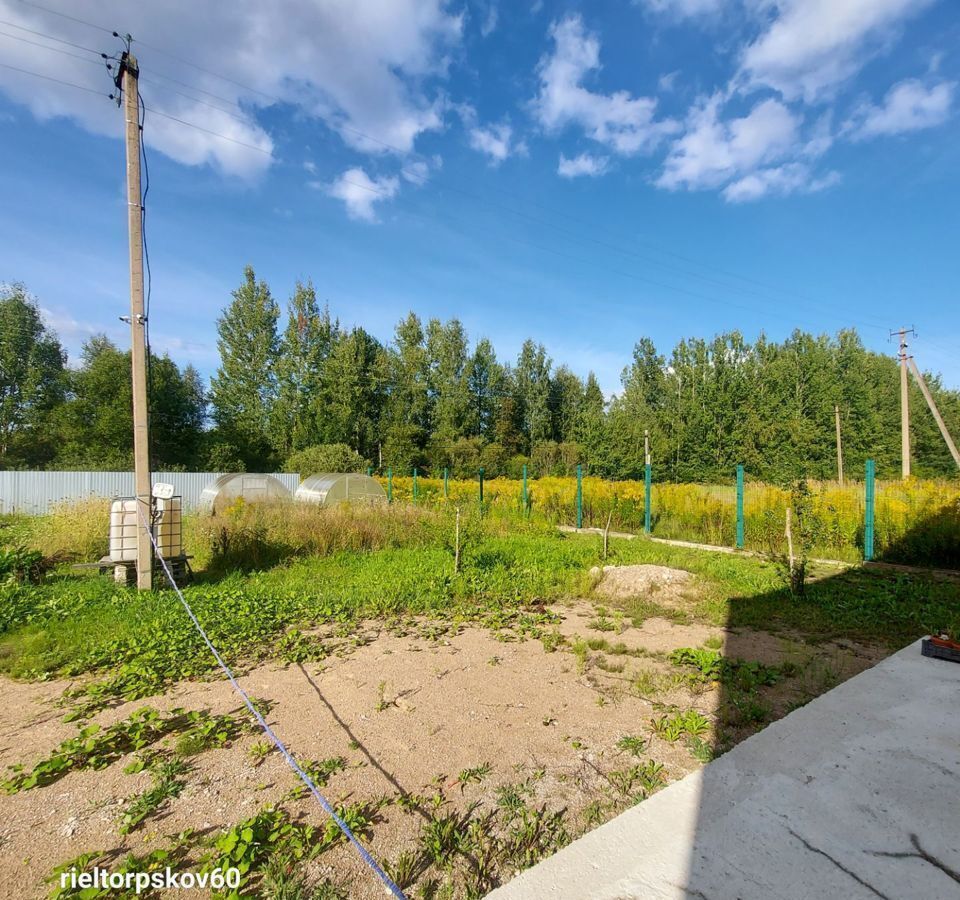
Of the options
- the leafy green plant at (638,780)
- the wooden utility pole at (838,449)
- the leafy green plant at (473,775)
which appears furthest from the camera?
the wooden utility pole at (838,449)

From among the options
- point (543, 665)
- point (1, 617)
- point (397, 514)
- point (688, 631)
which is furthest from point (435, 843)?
point (397, 514)

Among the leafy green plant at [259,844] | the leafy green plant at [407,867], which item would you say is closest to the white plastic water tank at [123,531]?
the leafy green plant at [259,844]

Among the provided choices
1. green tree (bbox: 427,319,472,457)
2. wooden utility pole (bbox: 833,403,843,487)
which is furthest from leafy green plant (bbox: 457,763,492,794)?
wooden utility pole (bbox: 833,403,843,487)

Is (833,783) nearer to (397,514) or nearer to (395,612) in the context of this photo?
(395,612)

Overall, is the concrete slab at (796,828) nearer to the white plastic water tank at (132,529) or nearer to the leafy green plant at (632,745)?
the leafy green plant at (632,745)

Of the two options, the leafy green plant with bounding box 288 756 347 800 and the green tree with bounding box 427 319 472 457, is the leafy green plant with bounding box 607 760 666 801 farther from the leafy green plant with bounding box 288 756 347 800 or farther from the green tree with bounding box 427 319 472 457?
the green tree with bounding box 427 319 472 457

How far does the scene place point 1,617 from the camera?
495 centimetres

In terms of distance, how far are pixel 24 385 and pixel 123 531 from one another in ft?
107

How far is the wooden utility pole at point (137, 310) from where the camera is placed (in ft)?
19.2

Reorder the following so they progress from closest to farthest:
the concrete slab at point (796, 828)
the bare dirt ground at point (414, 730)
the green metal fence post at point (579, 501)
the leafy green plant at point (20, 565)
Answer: the concrete slab at point (796, 828) → the bare dirt ground at point (414, 730) → the leafy green plant at point (20, 565) → the green metal fence post at point (579, 501)

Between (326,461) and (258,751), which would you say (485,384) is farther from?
(258,751)

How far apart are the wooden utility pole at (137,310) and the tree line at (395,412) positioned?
2029 centimetres

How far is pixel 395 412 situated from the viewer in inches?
1335

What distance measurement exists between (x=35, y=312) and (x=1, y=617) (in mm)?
36402
